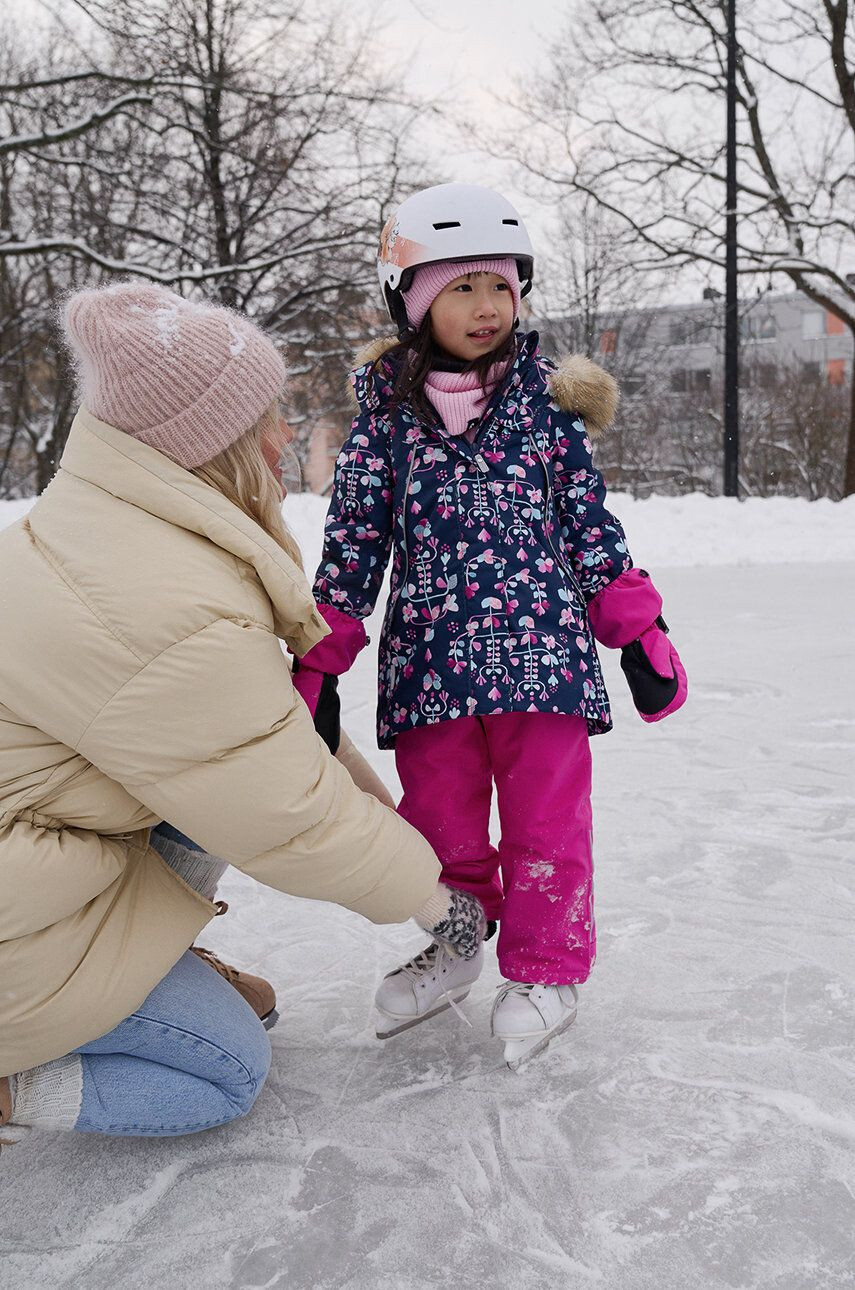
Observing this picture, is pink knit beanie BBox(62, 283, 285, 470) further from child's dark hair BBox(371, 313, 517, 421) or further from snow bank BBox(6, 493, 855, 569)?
snow bank BBox(6, 493, 855, 569)

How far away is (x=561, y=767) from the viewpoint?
1835mm

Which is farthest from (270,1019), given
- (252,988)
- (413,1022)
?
(413,1022)

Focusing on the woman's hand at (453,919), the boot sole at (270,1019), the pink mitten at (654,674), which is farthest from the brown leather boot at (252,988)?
the pink mitten at (654,674)

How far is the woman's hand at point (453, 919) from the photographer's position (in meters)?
1.63

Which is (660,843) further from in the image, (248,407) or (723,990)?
(248,407)

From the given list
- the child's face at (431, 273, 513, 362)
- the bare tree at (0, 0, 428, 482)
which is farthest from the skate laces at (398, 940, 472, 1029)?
the bare tree at (0, 0, 428, 482)

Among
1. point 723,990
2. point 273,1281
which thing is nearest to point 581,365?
point 723,990

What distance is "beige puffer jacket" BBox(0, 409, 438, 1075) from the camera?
131 centimetres

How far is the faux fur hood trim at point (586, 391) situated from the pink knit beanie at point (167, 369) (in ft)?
1.79

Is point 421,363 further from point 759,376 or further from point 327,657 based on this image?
point 759,376

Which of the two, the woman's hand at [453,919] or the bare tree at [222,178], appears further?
the bare tree at [222,178]

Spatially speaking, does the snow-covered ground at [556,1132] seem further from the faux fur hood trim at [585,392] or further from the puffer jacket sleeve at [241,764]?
the faux fur hood trim at [585,392]

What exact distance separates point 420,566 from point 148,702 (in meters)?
0.65

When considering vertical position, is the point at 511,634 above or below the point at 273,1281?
above
